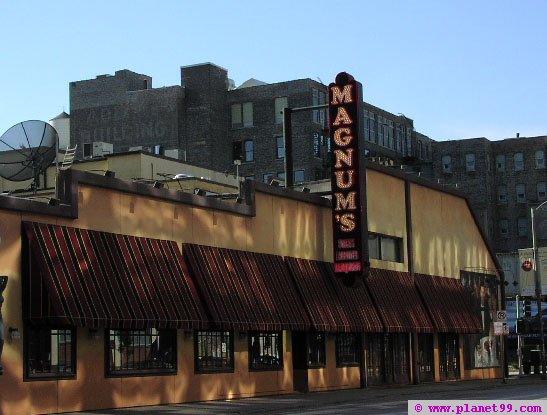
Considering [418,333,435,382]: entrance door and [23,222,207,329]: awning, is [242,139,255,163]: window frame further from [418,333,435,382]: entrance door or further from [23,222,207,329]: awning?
[23,222,207,329]: awning

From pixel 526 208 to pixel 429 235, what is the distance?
81.3 metres

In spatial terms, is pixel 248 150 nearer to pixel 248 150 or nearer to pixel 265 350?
pixel 248 150

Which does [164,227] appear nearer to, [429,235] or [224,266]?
[224,266]

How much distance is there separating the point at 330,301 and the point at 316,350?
1785mm

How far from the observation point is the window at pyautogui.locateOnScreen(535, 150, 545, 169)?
127 metres

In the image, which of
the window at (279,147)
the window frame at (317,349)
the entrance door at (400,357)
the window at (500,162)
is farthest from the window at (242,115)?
the window frame at (317,349)

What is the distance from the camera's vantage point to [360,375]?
41.2 m

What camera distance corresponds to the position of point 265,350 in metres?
36.0

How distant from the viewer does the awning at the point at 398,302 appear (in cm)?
4175

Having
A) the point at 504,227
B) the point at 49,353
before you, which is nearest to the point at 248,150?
the point at 504,227

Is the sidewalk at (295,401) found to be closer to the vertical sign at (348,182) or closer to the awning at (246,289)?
the awning at (246,289)

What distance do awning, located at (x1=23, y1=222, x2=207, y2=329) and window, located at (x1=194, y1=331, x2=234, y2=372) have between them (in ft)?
5.70

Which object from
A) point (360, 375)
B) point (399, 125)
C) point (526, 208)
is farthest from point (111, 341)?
point (526, 208)

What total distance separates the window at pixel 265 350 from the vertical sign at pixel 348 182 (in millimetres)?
4180
